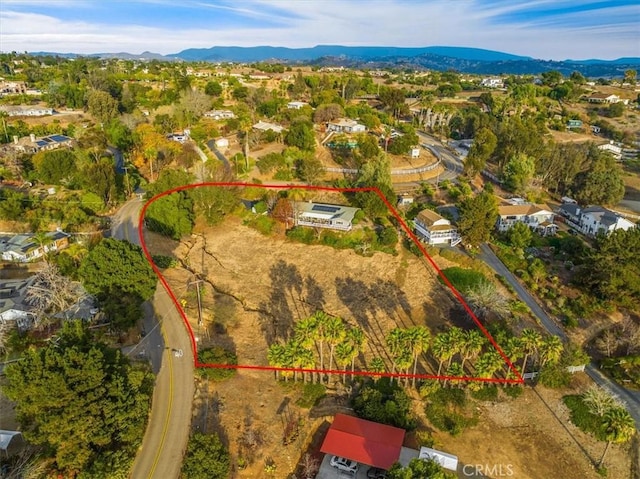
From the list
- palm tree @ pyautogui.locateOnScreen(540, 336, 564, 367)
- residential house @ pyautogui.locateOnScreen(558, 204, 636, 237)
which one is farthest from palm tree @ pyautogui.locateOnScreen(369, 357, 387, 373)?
residential house @ pyautogui.locateOnScreen(558, 204, 636, 237)

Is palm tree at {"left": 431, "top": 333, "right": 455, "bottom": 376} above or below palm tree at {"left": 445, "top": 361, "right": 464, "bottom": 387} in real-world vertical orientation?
above

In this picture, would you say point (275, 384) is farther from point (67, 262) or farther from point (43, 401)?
point (67, 262)

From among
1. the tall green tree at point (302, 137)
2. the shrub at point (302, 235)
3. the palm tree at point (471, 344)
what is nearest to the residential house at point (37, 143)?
the tall green tree at point (302, 137)

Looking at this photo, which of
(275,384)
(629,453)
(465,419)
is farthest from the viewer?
(275,384)

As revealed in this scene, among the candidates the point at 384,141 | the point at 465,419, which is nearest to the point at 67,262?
the point at 465,419

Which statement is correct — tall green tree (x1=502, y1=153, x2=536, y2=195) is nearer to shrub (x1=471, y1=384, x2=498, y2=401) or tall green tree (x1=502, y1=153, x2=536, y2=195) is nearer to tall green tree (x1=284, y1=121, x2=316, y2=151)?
tall green tree (x1=284, y1=121, x2=316, y2=151)

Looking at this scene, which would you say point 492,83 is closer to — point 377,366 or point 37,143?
point 37,143

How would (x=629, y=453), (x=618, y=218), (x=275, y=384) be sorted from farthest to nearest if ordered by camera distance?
(x=618, y=218) < (x=275, y=384) < (x=629, y=453)
